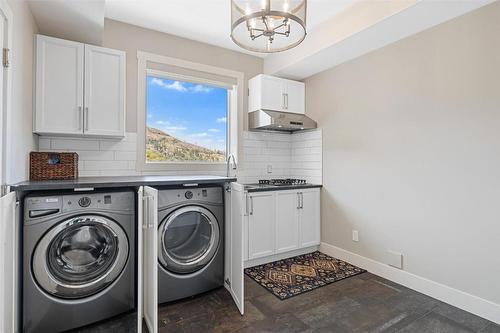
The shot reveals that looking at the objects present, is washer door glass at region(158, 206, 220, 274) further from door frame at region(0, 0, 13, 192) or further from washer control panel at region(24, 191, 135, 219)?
door frame at region(0, 0, 13, 192)

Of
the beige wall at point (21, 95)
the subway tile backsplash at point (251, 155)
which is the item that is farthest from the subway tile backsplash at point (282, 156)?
the beige wall at point (21, 95)

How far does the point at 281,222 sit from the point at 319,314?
4.05 feet

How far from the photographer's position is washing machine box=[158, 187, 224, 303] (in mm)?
2211

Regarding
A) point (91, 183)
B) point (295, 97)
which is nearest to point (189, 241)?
point (91, 183)

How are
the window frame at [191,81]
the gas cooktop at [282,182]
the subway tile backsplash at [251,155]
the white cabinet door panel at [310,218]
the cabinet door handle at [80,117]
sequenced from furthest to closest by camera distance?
the gas cooktop at [282,182], the white cabinet door panel at [310,218], the window frame at [191,81], the subway tile backsplash at [251,155], the cabinet door handle at [80,117]

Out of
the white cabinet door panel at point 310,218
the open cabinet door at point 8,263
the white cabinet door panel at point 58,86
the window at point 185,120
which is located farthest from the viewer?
the white cabinet door panel at point 310,218

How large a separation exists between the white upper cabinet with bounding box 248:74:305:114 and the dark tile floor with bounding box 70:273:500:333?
226 cm

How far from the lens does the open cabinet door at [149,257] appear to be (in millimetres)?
1740

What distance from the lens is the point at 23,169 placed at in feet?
6.56

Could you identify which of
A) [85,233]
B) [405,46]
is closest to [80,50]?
[85,233]

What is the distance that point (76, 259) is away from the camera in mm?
1929

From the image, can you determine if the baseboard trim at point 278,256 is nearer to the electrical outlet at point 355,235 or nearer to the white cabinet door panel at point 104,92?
the electrical outlet at point 355,235

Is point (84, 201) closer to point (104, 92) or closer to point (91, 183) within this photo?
point (91, 183)

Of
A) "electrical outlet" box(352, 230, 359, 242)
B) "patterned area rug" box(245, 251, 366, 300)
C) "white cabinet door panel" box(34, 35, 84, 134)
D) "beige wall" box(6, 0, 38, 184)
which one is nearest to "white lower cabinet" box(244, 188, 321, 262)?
"patterned area rug" box(245, 251, 366, 300)
